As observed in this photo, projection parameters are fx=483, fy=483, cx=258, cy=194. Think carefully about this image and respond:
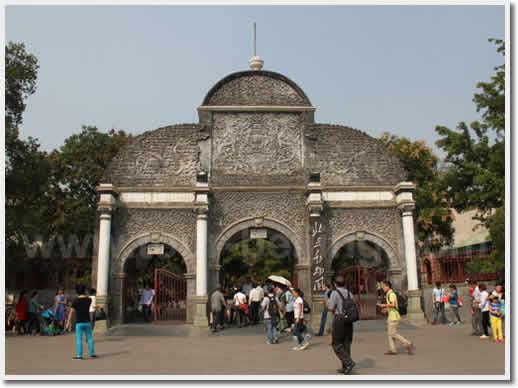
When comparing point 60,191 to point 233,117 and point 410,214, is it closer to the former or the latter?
point 233,117

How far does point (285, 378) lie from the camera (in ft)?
20.0

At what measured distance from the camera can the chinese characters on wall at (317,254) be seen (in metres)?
14.4

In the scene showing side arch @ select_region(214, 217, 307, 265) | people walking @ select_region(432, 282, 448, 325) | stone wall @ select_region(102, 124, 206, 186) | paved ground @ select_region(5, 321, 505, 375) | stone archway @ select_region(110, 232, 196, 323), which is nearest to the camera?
paved ground @ select_region(5, 321, 505, 375)

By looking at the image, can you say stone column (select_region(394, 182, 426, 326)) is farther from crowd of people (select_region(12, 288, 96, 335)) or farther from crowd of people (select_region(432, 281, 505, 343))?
crowd of people (select_region(12, 288, 96, 335))

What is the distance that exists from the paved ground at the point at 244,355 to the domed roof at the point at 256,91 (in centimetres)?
767

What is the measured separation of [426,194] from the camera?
22922 mm

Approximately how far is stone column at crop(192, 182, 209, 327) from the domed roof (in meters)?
3.28

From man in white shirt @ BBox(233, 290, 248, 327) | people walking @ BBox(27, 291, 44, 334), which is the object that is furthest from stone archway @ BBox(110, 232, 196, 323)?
people walking @ BBox(27, 291, 44, 334)

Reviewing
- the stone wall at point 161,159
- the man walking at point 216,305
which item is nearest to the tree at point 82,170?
the stone wall at point 161,159

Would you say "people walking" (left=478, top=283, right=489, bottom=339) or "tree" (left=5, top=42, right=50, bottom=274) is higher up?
"tree" (left=5, top=42, right=50, bottom=274)

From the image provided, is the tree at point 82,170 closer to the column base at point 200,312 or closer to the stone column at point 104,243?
the stone column at point 104,243

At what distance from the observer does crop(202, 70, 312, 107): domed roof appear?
53.4 feet

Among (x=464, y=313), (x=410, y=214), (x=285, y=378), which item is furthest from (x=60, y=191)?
(x=285, y=378)

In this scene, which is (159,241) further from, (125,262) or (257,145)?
(257,145)
